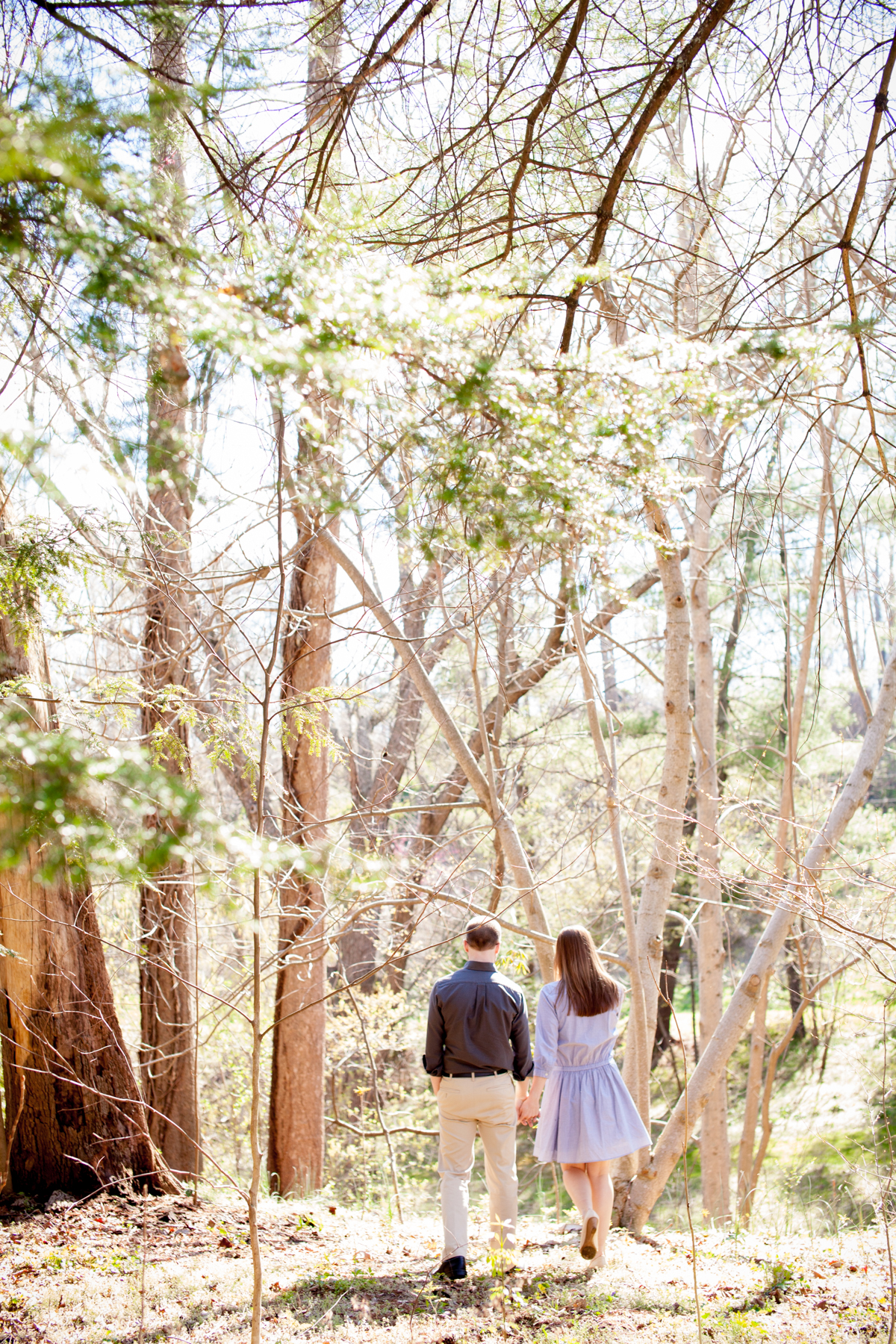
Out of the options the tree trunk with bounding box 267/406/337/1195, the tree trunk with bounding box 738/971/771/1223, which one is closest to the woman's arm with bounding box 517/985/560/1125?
the tree trunk with bounding box 267/406/337/1195

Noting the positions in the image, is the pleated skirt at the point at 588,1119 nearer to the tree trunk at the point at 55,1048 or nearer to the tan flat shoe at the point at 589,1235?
the tan flat shoe at the point at 589,1235

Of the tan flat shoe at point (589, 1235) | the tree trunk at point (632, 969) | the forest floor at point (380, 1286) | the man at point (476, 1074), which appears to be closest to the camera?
the forest floor at point (380, 1286)

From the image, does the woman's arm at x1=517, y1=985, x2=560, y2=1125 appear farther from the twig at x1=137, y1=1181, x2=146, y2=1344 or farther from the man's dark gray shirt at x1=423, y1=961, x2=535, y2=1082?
the twig at x1=137, y1=1181, x2=146, y2=1344

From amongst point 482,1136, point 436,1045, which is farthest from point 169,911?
point 482,1136

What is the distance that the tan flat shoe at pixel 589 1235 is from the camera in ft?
12.2

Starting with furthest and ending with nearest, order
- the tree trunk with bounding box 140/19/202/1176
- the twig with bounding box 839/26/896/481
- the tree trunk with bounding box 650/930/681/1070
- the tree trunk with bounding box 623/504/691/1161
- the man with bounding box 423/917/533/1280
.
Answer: the tree trunk with bounding box 650/930/681/1070 → the tree trunk with bounding box 623/504/691/1161 → the tree trunk with bounding box 140/19/202/1176 → the man with bounding box 423/917/533/1280 → the twig with bounding box 839/26/896/481

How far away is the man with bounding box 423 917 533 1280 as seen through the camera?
12.7 feet

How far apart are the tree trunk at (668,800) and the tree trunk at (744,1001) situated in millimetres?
292

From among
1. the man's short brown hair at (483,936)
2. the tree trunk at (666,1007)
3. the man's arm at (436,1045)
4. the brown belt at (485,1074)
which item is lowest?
the tree trunk at (666,1007)

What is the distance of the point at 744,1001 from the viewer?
502cm

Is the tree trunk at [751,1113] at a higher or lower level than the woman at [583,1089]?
lower

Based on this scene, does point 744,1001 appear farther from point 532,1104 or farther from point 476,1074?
point 476,1074

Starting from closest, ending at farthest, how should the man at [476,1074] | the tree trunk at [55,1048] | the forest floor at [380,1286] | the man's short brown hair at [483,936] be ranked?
1. the forest floor at [380,1286]
2. the man at [476,1074]
3. the man's short brown hair at [483,936]
4. the tree trunk at [55,1048]

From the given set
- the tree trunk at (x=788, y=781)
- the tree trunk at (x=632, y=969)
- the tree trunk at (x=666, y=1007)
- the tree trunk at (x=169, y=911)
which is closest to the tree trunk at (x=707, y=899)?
the tree trunk at (x=788, y=781)
